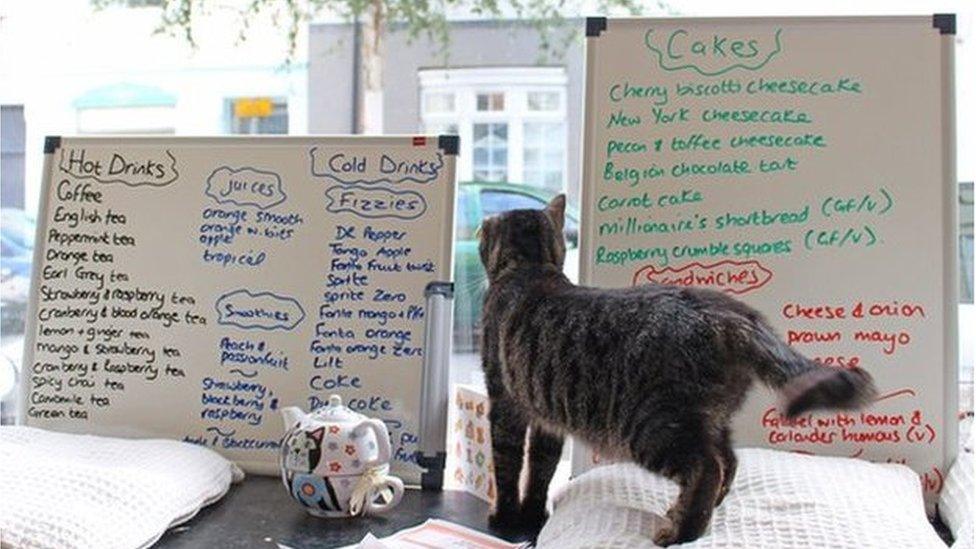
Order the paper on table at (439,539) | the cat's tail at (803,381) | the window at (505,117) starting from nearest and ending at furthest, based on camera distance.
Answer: the cat's tail at (803,381), the paper on table at (439,539), the window at (505,117)

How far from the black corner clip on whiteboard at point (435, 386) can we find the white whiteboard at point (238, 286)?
2 centimetres

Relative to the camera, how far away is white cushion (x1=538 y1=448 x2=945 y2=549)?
3.47 feet

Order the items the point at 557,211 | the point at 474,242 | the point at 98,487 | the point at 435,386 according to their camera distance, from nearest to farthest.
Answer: the point at 98,487 < the point at 557,211 < the point at 435,386 < the point at 474,242

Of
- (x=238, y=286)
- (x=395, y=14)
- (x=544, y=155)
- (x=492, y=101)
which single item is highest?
(x=395, y=14)

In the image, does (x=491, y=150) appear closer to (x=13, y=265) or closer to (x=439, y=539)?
(x=13, y=265)

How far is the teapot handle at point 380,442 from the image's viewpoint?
139cm

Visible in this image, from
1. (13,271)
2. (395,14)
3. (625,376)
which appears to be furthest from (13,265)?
(625,376)

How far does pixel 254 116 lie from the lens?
2.47 meters

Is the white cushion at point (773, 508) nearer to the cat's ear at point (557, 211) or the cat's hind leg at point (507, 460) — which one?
the cat's hind leg at point (507, 460)

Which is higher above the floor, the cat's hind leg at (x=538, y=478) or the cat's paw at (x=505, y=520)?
the cat's hind leg at (x=538, y=478)

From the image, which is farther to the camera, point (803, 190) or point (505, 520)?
Result: point (803, 190)

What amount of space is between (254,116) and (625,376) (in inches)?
64.7

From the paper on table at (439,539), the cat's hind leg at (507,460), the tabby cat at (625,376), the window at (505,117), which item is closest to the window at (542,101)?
the window at (505,117)

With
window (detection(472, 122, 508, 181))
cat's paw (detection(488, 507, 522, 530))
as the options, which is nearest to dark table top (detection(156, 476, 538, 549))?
cat's paw (detection(488, 507, 522, 530))
